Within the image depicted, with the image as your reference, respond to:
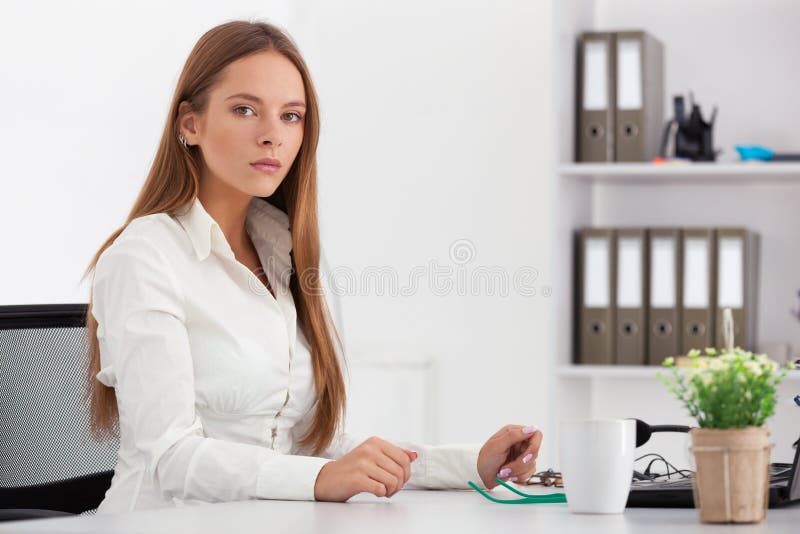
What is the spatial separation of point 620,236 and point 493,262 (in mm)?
473

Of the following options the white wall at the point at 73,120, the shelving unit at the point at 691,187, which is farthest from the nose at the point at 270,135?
the shelving unit at the point at 691,187

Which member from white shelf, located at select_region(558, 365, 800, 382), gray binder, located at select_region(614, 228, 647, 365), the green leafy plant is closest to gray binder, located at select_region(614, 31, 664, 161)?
gray binder, located at select_region(614, 228, 647, 365)

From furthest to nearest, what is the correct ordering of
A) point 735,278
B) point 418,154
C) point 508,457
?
point 418,154, point 735,278, point 508,457

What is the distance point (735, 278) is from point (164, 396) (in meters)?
1.84

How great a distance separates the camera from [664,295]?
2.86 meters

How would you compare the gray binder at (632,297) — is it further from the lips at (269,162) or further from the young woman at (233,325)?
the lips at (269,162)

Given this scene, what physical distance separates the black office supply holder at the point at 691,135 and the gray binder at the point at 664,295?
21cm

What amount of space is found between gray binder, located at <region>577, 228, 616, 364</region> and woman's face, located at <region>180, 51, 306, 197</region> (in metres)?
1.38

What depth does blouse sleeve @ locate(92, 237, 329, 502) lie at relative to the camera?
129 cm

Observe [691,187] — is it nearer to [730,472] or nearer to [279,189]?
[279,189]

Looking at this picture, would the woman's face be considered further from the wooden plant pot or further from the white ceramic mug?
the wooden plant pot

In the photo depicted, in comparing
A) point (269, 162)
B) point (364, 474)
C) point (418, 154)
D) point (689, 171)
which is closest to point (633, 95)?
point (689, 171)

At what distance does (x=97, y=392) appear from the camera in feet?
5.35

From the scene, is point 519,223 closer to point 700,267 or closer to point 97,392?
point 700,267
